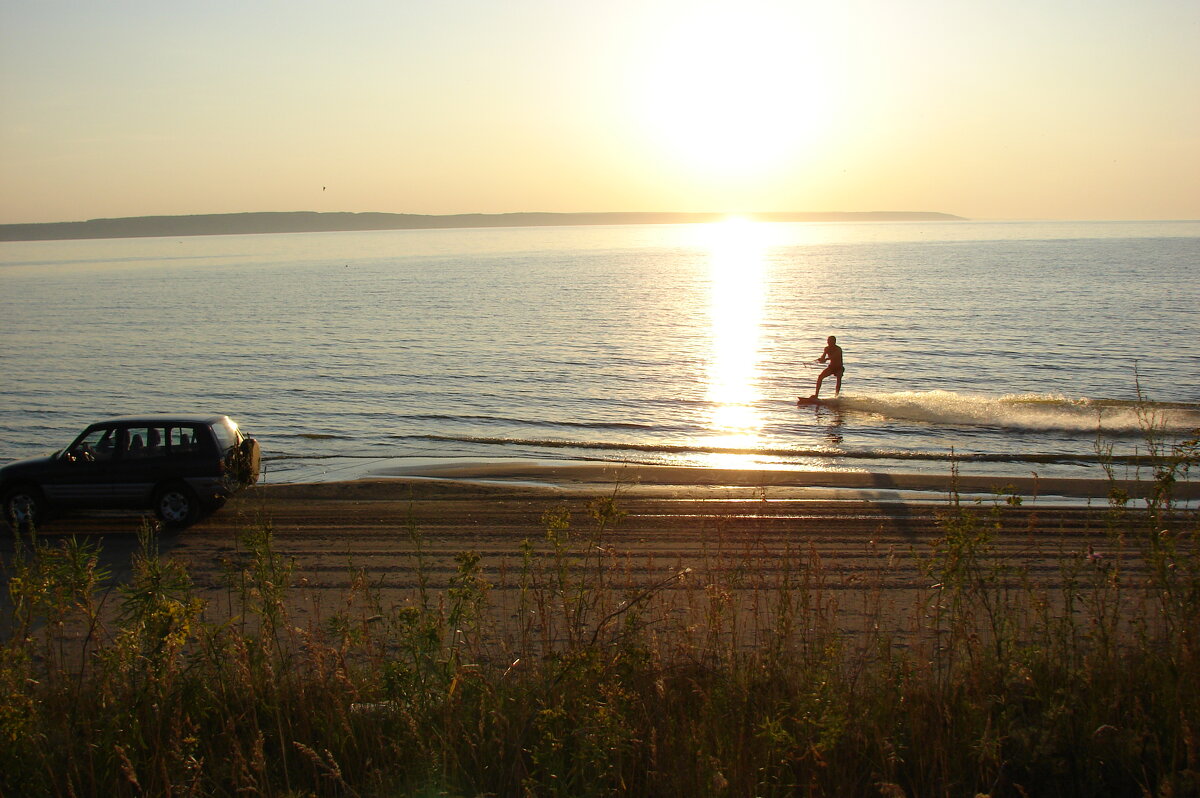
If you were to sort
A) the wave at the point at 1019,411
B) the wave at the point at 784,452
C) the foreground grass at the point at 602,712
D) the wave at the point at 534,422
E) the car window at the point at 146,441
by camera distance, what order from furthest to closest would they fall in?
the wave at the point at 534,422 → the wave at the point at 1019,411 → the wave at the point at 784,452 → the car window at the point at 146,441 → the foreground grass at the point at 602,712

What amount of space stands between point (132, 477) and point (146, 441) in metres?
0.60

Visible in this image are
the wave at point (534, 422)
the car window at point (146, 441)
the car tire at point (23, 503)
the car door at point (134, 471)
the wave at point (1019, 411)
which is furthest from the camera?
the wave at point (534, 422)

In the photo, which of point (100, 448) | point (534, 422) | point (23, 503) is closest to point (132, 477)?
point (100, 448)

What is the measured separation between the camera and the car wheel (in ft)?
45.2

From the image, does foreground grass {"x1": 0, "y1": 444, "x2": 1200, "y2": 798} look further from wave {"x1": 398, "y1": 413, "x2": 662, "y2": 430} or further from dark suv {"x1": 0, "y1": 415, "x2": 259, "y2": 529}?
wave {"x1": 398, "y1": 413, "x2": 662, "y2": 430}

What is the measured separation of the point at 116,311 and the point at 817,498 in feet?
214

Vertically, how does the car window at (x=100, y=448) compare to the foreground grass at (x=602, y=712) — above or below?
below

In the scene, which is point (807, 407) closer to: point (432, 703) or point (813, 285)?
point (432, 703)

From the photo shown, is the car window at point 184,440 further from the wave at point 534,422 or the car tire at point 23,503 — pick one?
the wave at point 534,422

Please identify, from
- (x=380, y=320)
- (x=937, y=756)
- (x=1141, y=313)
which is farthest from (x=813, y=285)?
(x=937, y=756)

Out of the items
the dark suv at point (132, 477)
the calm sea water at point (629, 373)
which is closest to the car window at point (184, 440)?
the dark suv at point (132, 477)

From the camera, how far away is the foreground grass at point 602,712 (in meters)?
4.41

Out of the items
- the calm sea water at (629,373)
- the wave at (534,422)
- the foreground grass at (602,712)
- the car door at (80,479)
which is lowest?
the wave at (534,422)

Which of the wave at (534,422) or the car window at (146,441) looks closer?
the car window at (146,441)
